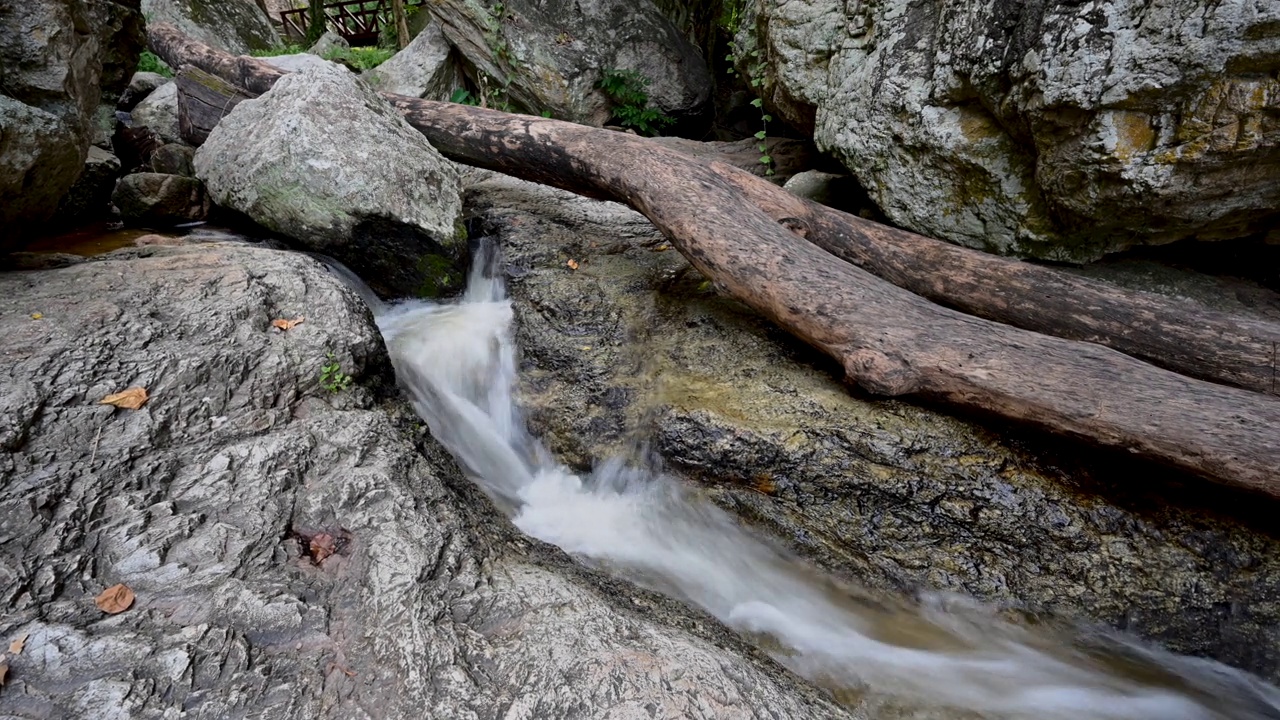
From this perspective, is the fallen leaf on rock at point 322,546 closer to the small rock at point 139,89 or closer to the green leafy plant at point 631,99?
the green leafy plant at point 631,99

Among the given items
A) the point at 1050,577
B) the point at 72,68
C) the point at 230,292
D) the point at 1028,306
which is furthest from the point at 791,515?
the point at 72,68

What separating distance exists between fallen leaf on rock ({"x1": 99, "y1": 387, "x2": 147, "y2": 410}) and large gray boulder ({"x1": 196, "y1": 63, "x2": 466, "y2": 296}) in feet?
6.75

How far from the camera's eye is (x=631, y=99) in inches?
320

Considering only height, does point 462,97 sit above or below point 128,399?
above

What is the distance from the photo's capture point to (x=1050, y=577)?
2.79 metres

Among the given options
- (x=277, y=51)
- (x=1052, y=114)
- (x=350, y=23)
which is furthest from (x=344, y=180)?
(x=350, y=23)

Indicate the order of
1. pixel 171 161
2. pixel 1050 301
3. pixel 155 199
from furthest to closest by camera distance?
pixel 171 161 < pixel 155 199 < pixel 1050 301

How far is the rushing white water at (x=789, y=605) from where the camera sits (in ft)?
8.67

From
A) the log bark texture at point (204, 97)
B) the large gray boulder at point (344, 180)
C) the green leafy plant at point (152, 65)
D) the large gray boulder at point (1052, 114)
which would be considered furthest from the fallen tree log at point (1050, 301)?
the green leafy plant at point (152, 65)

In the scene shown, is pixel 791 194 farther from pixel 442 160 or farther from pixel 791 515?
pixel 442 160

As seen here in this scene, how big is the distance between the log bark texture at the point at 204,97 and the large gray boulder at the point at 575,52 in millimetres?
3221

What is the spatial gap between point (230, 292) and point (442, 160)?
7.08 ft

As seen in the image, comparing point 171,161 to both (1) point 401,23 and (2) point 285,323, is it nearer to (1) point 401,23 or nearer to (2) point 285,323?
(2) point 285,323

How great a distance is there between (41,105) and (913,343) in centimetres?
472
